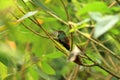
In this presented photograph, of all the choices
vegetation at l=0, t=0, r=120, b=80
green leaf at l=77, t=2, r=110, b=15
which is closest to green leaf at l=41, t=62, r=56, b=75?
vegetation at l=0, t=0, r=120, b=80

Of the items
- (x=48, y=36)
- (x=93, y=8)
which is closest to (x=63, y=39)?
(x=48, y=36)

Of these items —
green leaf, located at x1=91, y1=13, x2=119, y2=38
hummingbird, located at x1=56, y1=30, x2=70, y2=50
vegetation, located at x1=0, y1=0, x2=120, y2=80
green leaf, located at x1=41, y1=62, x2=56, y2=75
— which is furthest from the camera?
green leaf, located at x1=41, y1=62, x2=56, y2=75

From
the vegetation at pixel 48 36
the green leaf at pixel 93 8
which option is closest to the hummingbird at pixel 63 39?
the vegetation at pixel 48 36

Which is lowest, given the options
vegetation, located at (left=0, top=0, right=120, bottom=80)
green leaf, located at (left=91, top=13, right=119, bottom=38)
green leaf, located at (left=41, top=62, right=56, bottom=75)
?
green leaf, located at (left=41, top=62, right=56, bottom=75)

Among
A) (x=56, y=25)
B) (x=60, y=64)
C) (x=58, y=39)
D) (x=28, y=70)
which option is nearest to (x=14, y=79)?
(x=28, y=70)

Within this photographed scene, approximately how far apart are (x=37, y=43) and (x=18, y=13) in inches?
9.8

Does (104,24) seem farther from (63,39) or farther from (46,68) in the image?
(46,68)

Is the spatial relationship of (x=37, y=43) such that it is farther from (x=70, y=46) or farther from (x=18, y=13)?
(x=70, y=46)

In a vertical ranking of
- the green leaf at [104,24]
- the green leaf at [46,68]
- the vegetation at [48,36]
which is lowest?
the green leaf at [46,68]

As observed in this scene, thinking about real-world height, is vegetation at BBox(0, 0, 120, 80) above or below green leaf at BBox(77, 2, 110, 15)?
below

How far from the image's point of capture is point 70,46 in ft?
2.61

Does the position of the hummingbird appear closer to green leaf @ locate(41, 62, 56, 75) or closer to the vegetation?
the vegetation

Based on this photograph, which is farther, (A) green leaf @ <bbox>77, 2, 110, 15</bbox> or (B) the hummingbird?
(B) the hummingbird

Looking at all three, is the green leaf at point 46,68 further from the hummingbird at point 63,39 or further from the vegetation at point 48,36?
the hummingbird at point 63,39
